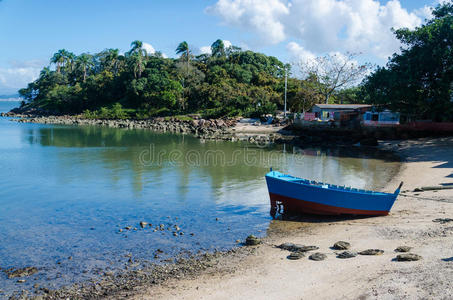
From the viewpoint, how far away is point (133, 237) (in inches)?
607

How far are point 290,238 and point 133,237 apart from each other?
6.45 metres

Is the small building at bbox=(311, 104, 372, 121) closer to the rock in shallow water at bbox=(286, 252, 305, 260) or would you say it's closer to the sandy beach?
the sandy beach

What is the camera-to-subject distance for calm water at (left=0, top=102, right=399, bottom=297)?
46.4ft

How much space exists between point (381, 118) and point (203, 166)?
28641mm

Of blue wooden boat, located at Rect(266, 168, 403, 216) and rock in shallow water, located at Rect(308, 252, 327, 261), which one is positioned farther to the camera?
blue wooden boat, located at Rect(266, 168, 403, 216)

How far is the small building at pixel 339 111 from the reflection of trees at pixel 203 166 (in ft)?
47.8

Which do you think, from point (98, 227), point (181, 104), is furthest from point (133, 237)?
point (181, 104)

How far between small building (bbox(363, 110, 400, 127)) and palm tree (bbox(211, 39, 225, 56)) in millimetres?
63672

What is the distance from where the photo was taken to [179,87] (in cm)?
8756

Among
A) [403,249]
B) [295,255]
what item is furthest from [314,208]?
[403,249]

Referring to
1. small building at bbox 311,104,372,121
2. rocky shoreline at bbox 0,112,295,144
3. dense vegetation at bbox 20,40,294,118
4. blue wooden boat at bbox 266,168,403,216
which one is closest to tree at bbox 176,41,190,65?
dense vegetation at bbox 20,40,294,118

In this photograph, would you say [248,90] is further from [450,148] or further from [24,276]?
[24,276]

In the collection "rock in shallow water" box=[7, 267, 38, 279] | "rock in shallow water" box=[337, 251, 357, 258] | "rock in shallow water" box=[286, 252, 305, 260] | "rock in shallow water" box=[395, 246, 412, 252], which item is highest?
"rock in shallow water" box=[395, 246, 412, 252]

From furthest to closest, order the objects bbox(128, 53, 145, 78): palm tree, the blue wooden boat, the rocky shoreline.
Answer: bbox(128, 53, 145, 78): palm tree → the rocky shoreline → the blue wooden boat
